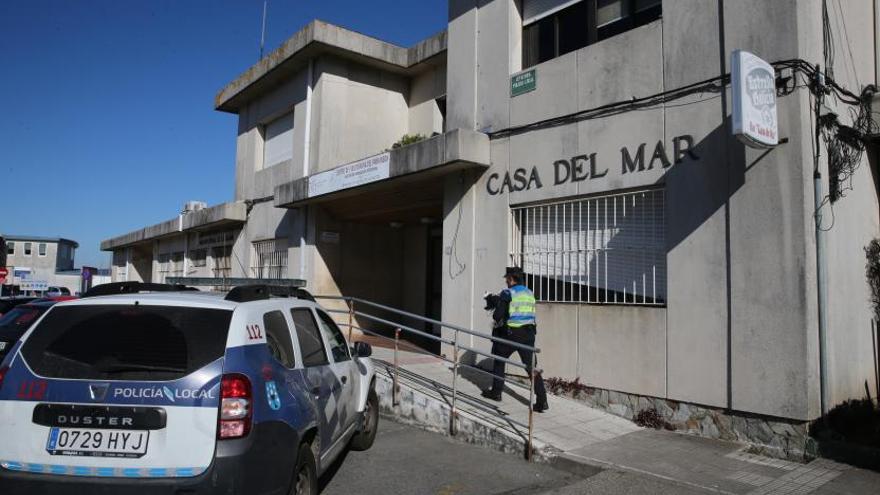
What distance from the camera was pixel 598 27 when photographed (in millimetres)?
8734

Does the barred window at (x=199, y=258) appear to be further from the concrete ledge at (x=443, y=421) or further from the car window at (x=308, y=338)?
the car window at (x=308, y=338)

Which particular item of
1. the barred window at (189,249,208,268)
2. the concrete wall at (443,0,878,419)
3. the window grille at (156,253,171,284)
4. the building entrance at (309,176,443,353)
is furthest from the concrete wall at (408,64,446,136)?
the window grille at (156,253,171,284)

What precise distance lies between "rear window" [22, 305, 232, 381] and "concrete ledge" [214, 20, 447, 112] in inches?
401

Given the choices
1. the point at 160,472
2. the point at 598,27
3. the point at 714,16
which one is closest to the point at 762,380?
the point at 714,16

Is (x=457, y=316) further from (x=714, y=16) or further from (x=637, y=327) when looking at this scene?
(x=714, y=16)

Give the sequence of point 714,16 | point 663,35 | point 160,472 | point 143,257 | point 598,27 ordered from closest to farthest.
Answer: point 160,472, point 714,16, point 663,35, point 598,27, point 143,257

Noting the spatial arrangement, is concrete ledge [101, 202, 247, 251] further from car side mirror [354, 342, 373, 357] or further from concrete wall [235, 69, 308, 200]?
car side mirror [354, 342, 373, 357]

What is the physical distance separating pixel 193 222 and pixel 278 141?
504cm

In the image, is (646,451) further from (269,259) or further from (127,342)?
(269,259)

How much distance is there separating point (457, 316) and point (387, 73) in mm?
6856

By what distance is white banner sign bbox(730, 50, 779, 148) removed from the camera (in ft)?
19.7

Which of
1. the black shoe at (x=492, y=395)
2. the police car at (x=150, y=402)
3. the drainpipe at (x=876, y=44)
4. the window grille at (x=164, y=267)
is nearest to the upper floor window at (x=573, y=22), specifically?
the drainpipe at (x=876, y=44)

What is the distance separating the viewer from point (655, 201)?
25.1ft

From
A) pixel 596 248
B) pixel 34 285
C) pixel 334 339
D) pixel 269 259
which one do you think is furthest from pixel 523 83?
pixel 34 285
